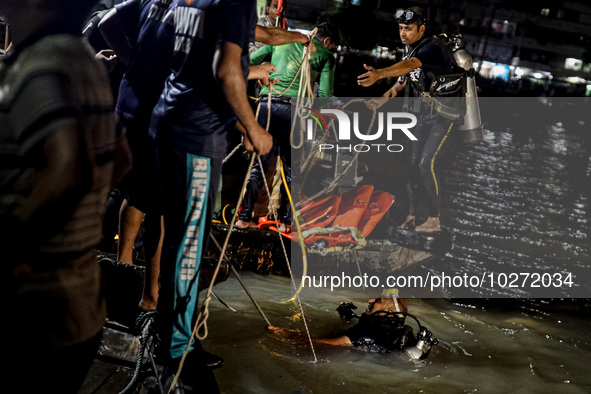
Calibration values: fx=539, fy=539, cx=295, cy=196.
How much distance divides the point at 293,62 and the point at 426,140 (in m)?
2.14

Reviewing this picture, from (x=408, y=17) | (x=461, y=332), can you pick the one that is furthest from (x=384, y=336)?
(x=408, y=17)

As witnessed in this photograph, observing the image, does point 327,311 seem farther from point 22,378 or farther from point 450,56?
point 22,378

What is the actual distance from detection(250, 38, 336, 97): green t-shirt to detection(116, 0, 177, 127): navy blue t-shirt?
9.80 feet

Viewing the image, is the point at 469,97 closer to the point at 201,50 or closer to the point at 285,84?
the point at 285,84

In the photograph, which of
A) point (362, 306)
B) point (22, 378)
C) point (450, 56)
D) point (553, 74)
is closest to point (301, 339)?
point (362, 306)

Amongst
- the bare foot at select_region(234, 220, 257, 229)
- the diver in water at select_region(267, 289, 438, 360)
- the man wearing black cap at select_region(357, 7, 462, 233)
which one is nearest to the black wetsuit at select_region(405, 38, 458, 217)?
the man wearing black cap at select_region(357, 7, 462, 233)

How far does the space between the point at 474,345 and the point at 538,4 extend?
9917cm

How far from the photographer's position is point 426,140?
7.05 meters

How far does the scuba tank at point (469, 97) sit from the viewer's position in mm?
6996

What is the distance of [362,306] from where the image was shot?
5.54m

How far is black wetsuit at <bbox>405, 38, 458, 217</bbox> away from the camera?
267 inches

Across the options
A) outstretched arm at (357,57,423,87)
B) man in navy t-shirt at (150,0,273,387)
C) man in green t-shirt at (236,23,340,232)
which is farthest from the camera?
man in green t-shirt at (236,23,340,232)

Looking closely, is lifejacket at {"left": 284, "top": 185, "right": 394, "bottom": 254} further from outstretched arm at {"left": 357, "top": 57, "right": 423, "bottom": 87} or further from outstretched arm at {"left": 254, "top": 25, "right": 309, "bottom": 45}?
outstretched arm at {"left": 254, "top": 25, "right": 309, "bottom": 45}

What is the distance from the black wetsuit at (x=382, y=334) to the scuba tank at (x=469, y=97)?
140 inches
